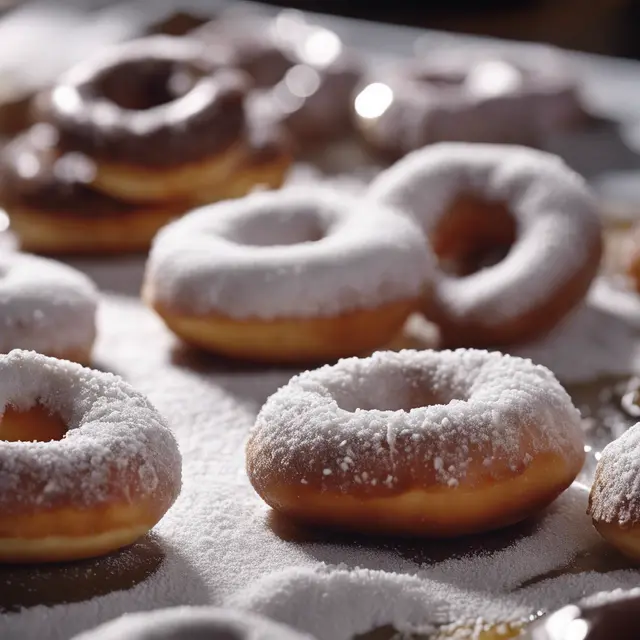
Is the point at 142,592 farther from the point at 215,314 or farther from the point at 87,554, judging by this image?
the point at 215,314

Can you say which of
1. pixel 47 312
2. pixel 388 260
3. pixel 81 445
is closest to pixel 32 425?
pixel 81 445

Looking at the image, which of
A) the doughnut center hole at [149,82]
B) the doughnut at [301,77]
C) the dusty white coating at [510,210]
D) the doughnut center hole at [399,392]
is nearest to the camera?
the doughnut center hole at [399,392]

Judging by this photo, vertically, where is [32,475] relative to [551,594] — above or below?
above

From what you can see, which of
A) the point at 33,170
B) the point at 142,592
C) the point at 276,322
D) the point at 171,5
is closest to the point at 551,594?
the point at 142,592

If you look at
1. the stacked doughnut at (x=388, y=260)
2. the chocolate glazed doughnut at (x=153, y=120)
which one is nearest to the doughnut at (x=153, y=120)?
the chocolate glazed doughnut at (x=153, y=120)

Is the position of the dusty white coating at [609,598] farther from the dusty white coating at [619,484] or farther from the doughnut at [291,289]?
the doughnut at [291,289]

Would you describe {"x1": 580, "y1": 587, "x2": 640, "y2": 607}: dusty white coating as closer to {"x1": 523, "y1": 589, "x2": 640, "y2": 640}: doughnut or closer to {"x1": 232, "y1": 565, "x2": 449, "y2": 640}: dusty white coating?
{"x1": 523, "y1": 589, "x2": 640, "y2": 640}: doughnut

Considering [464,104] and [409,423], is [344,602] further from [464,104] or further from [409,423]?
[464,104]

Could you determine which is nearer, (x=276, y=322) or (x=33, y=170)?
(x=276, y=322)
